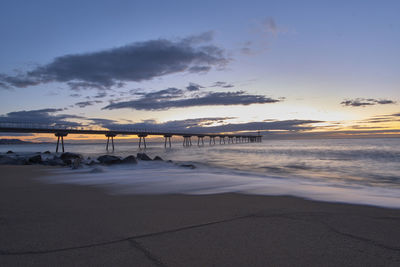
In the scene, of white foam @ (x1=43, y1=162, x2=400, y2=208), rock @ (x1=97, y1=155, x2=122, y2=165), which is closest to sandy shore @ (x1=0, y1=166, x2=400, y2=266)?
white foam @ (x1=43, y1=162, x2=400, y2=208)

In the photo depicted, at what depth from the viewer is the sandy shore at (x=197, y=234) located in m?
2.29

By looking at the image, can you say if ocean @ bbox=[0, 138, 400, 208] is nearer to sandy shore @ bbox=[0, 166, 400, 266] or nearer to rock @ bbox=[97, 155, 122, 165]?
rock @ bbox=[97, 155, 122, 165]

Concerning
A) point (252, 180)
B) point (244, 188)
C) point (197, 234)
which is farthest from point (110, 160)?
point (197, 234)

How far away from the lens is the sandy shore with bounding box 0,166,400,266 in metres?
2.29

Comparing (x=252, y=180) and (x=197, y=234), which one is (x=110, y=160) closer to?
(x=252, y=180)

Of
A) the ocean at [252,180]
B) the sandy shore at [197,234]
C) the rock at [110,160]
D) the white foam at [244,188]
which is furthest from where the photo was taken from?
the rock at [110,160]

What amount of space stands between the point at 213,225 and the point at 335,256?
147 centimetres

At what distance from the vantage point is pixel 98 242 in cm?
270

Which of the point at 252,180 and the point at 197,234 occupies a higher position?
the point at 197,234

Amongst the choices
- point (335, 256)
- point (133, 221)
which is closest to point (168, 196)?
point (133, 221)

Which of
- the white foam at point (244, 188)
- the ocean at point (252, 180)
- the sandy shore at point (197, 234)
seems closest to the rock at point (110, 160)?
the ocean at point (252, 180)

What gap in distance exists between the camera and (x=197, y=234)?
9.68 feet

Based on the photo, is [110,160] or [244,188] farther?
[110,160]

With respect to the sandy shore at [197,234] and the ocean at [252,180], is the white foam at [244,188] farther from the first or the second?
the sandy shore at [197,234]
